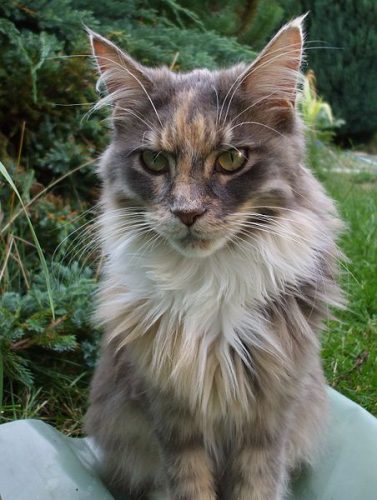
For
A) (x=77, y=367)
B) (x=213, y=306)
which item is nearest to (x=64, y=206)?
(x=77, y=367)

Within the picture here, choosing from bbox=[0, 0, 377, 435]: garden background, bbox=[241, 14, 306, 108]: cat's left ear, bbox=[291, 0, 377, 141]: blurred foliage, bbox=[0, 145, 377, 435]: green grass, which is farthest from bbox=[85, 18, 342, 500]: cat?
bbox=[291, 0, 377, 141]: blurred foliage

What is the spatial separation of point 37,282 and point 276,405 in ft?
3.98

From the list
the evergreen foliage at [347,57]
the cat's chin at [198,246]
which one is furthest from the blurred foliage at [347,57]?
the cat's chin at [198,246]

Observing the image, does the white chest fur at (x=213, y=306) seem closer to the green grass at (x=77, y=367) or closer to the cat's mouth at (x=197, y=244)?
the cat's mouth at (x=197, y=244)

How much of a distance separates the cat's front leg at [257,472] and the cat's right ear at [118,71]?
36.7 inches

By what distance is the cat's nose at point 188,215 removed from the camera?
153 centimetres

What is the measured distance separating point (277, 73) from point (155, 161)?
0.36m

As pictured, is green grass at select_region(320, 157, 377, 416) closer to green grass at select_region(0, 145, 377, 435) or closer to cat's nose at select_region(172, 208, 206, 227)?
green grass at select_region(0, 145, 377, 435)

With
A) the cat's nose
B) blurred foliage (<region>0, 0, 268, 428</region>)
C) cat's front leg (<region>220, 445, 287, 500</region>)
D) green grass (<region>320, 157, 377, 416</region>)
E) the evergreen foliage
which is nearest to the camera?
the cat's nose

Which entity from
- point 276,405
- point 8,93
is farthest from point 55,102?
point 276,405

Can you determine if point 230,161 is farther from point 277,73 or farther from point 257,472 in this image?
point 257,472

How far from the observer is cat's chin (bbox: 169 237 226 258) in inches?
62.5

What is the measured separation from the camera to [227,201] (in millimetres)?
1575

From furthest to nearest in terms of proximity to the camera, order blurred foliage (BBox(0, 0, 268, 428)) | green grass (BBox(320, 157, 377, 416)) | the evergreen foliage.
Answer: the evergreen foliage
green grass (BBox(320, 157, 377, 416))
blurred foliage (BBox(0, 0, 268, 428))
